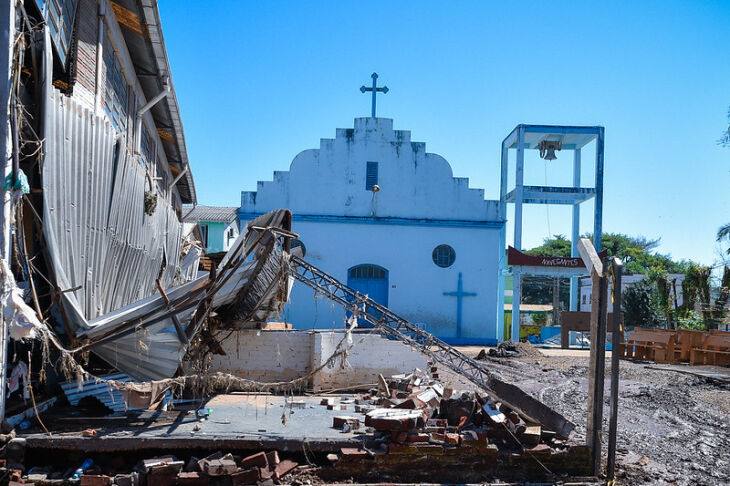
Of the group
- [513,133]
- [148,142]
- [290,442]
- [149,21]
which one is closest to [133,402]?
[290,442]

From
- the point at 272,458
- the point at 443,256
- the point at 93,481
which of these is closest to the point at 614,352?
the point at 272,458

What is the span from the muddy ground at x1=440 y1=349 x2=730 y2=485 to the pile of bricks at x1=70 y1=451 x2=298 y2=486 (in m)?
4.35

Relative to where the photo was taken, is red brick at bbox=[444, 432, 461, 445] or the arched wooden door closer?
red brick at bbox=[444, 432, 461, 445]

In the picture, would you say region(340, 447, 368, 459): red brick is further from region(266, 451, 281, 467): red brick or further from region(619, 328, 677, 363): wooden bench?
region(619, 328, 677, 363): wooden bench

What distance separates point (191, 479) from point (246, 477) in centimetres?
57

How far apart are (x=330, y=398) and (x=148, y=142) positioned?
23.9ft

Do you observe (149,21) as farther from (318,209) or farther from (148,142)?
(318,209)

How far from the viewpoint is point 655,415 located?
Result: 11.1m

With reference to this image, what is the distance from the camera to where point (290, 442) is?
21.9 ft

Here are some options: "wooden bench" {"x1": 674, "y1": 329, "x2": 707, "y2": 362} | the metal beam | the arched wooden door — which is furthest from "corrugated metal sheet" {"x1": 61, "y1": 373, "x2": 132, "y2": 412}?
"wooden bench" {"x1": 674, "y1": 329, "x2": 707, "y2": 362}

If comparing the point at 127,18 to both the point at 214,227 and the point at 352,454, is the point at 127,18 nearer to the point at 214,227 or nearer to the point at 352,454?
the point at 352,454

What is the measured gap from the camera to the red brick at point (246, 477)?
6.00 metres

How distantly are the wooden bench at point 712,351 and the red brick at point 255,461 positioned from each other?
59.4ft

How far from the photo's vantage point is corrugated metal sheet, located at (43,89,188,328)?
19.1 ft
